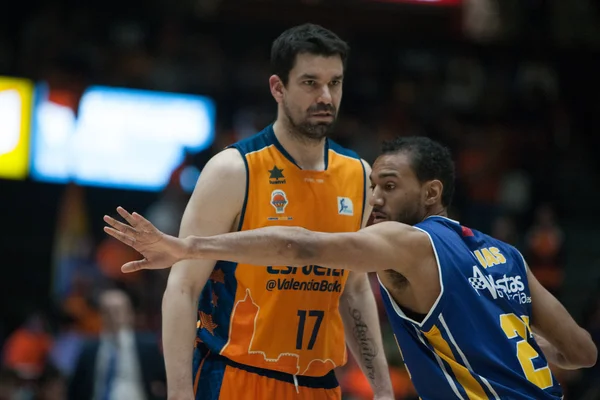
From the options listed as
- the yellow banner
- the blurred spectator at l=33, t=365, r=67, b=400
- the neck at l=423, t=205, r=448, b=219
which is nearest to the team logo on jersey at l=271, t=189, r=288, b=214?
the neck at l=423, t=205, r=448, b=219

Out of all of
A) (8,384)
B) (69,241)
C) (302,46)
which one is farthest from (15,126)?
(302,46)

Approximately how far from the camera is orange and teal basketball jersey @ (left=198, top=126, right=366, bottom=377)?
471cm

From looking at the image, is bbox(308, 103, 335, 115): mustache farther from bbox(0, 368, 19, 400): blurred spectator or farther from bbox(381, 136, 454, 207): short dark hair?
bbox(0, 368, 19, 400): blurred spectator

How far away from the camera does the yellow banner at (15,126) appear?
44.3 feet

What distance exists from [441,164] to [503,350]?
37.0 inches

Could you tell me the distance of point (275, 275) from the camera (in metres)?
4.71

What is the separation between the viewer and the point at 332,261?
385 cm

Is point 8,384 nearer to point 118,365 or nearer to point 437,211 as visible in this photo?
point 118,365

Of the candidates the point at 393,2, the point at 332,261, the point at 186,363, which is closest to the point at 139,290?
the point at 393,2

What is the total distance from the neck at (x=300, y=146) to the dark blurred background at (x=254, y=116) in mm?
6187

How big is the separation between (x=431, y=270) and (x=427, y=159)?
0.62 meters

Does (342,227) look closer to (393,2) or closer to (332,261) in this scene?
(332,261)

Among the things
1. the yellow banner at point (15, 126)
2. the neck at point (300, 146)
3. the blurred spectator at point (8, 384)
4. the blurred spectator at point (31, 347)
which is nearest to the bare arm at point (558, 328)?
the neck at point (300, 146)

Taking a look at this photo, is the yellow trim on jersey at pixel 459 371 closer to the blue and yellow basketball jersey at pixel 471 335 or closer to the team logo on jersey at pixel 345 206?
the blue and yellow basketball jersey at pixel 471 335
